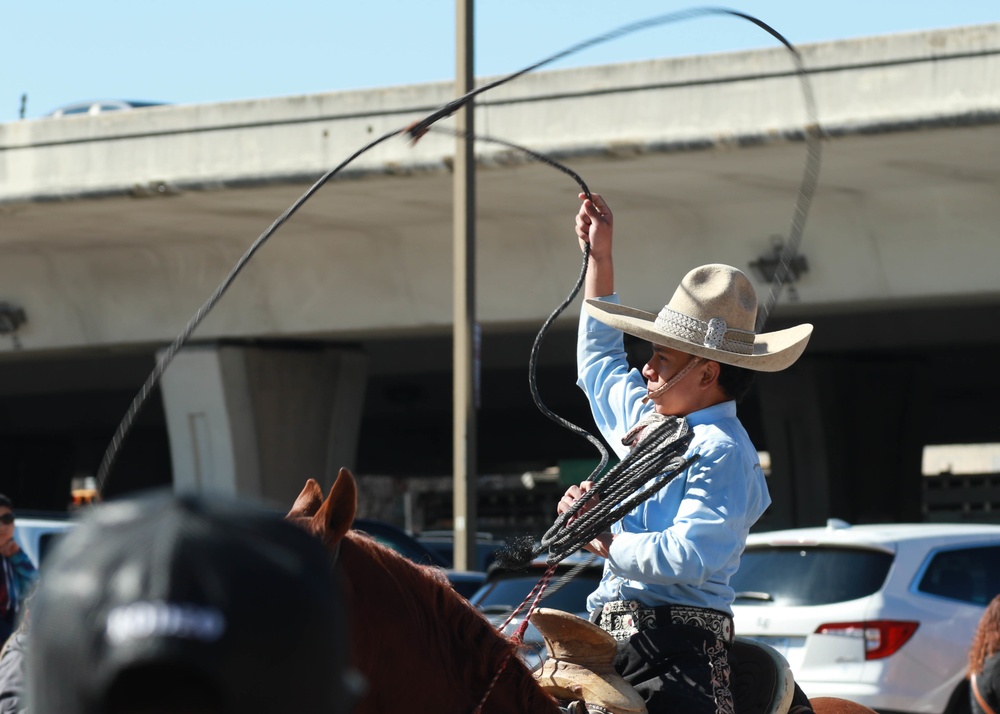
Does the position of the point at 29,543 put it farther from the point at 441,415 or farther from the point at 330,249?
the point at 441,415

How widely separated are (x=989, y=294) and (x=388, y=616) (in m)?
13.7

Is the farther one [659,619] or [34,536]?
[34,536]

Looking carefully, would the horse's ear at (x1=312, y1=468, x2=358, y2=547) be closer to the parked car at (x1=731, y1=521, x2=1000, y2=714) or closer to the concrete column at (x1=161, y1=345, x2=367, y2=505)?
the parked car at (x1=731, y1=521, x2=1000, y2=714)

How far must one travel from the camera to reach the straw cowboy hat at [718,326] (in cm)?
Answer: 352

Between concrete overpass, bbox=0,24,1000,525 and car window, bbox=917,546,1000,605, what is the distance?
203 inches

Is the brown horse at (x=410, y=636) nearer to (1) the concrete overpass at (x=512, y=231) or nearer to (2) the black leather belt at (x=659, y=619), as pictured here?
(2) the black leather belt at (x=659, y=619)

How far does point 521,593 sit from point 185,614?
8.90 metres

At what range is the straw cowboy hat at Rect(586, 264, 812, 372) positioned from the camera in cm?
352

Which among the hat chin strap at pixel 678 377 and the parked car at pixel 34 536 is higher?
the hat chin strap at pixel 678 377

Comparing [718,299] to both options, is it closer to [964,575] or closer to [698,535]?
[698,535]

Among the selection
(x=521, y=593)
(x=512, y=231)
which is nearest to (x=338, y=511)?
(x=521, y=593)

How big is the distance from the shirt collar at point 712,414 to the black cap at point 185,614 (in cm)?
259

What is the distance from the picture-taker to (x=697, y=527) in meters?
3.09

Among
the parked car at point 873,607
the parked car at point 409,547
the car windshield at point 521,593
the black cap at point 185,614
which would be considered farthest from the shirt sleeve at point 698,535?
the parked car at point 409,547
